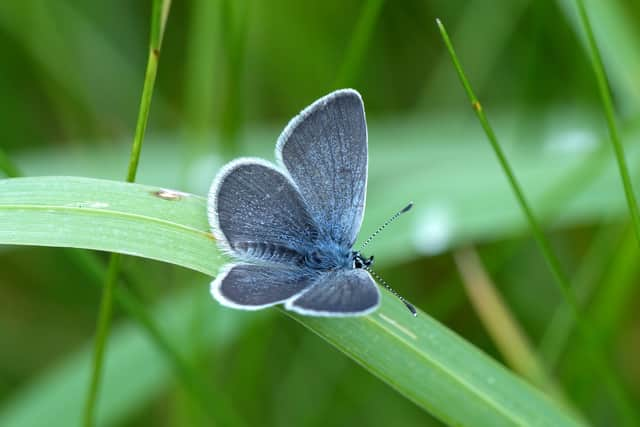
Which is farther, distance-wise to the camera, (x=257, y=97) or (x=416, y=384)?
(x=257, y=97)

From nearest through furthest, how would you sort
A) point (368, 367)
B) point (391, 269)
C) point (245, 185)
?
point (368, 367)
point (245, 185)
point (391, 269)

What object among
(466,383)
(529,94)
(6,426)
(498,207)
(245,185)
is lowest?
(466,383)

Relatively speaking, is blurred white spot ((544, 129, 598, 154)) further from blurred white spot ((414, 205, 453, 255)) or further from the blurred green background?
blurred white spot ((414, 205, 453, 255))

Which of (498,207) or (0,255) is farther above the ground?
(0,255)

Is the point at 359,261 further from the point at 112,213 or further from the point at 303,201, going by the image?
the point at 112,213

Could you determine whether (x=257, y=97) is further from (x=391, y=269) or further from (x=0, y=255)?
(x=0, y=255)

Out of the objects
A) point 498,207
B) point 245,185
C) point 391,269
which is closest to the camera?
point 245,185

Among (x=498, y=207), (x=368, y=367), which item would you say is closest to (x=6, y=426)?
(x=368, y=367)
